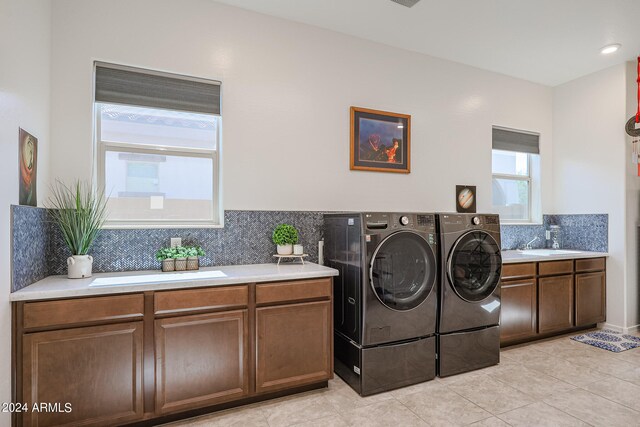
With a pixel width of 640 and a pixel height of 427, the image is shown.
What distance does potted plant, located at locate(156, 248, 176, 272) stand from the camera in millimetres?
2453

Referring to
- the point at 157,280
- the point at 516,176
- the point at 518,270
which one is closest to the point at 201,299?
the point at 157,280

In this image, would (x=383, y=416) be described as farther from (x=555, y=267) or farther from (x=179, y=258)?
(x=555, y=267)

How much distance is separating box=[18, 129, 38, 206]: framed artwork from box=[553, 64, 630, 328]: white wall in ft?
17.2

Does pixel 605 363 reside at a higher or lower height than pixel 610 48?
lower

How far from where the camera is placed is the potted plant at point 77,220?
2.20m

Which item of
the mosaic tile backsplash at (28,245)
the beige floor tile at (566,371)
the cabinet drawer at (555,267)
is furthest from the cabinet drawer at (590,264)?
the mosaic tile backsplash at (28,245)

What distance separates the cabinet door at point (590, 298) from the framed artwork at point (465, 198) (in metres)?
1.32

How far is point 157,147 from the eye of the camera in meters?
2.68

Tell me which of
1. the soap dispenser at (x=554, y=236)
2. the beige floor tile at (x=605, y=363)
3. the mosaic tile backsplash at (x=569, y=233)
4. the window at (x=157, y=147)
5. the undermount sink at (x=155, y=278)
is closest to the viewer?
the undermount sink at (x=155, y=278)

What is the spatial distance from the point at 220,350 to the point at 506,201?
12.2 feet

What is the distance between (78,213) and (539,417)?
3.19 meters

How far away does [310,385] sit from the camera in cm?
248

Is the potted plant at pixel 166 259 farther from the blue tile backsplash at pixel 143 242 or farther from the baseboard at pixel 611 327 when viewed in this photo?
the baseboard at pixel 611 327

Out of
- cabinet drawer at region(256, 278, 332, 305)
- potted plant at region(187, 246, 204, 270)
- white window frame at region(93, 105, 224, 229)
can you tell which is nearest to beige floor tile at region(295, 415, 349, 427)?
cabinet drawer at region(256, 278, 332, 305)
